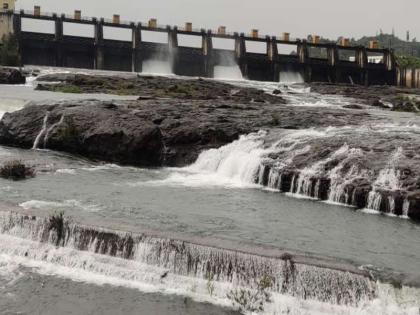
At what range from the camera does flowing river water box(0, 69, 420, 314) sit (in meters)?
9.39

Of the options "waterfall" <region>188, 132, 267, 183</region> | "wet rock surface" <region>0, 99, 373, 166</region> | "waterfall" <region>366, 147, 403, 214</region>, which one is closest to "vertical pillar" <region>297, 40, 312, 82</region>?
"wet rock surface" <region>0, 99, 373, 166</region>

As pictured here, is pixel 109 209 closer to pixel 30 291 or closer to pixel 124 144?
pixel 30 291

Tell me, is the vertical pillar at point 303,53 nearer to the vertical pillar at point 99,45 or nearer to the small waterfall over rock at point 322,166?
the vertical pillar at point 99,45

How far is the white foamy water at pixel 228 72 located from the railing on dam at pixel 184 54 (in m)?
0.63

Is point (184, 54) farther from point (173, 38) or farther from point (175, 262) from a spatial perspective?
point (175, 262)

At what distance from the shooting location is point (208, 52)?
230ft

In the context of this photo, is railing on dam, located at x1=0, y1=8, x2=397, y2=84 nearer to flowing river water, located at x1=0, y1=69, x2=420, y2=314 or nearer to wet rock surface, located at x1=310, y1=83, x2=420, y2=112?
wet rock surface, located at x1=310, y1=83, x2=420, y2=112

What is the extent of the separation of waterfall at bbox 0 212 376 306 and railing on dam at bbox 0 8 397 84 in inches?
2151

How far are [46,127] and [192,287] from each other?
573 inches

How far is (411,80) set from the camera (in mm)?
75250

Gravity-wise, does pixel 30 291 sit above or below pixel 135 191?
below

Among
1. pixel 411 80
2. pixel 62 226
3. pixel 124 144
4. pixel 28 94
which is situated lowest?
pixel 62 226

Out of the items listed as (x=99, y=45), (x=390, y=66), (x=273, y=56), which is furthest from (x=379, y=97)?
(x=390, y=66)

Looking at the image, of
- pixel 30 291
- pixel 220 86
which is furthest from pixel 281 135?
pixel 220 86
